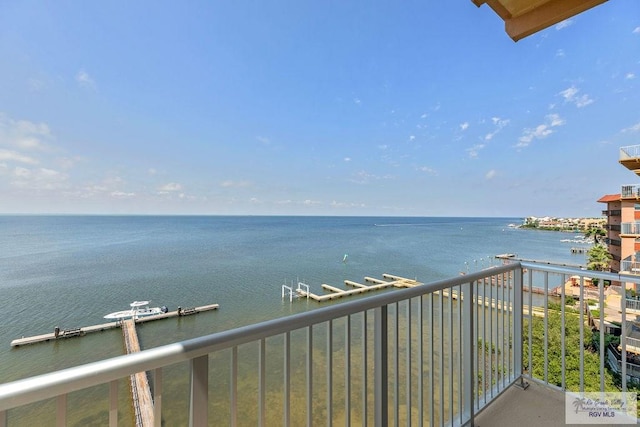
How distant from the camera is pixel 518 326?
6.81ft

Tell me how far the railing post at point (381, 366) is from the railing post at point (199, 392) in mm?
726

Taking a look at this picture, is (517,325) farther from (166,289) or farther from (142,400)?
(166,289)

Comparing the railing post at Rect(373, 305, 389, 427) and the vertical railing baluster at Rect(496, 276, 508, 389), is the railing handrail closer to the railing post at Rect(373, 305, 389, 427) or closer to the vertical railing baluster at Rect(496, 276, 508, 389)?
the railing post at Rect(373, 305, 389, 427)

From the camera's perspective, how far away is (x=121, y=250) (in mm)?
28172

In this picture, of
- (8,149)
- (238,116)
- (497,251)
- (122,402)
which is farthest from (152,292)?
(497,251)

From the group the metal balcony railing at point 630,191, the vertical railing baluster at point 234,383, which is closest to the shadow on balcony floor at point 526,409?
the vertical railing baluster at point 234,383

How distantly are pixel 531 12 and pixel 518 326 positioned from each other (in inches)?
83.0

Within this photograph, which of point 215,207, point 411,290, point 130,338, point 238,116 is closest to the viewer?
point 411,290

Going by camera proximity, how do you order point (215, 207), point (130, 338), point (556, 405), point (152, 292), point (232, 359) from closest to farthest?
1. point (232, 359)
2. point (556, 405)
3. point (130, 338)
4. point (152, 292)
5. point (215, 207)

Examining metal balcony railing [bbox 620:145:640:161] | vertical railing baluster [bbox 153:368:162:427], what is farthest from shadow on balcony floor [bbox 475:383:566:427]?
metal balcony railing [bbox 620:145:640:161]

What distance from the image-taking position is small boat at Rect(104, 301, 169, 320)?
40.3 feet

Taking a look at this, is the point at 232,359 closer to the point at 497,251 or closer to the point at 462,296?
the point at 462,296

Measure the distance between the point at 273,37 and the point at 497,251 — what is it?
29.2 meters

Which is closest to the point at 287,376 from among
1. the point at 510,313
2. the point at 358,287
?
the point at 510,313
